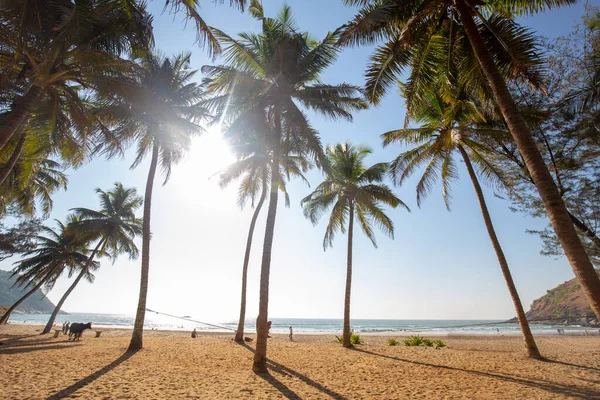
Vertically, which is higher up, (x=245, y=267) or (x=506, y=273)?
(x=245, y=267)

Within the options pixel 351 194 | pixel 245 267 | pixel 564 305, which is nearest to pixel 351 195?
pixel 351 194

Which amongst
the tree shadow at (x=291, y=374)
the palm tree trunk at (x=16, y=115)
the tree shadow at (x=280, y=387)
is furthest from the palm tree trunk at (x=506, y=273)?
the palm tree trunk at (x=16, y=115)

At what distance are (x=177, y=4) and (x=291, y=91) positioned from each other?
5121 mm

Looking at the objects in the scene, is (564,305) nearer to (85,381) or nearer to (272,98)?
(272,98)

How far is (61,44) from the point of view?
22.0 feet

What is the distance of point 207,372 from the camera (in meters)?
7.35

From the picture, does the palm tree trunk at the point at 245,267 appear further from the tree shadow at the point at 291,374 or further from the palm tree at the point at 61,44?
the palm tree at the point at 61,44

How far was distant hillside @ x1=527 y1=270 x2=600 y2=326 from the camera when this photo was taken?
5994cm

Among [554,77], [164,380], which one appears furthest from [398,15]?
[164,380]

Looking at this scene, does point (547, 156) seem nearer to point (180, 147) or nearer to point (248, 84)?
point (248, 84)

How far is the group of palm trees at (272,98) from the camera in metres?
6.29

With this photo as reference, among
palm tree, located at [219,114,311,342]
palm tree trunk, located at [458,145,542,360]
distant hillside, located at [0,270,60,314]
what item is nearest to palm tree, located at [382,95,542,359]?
palm tree trunk, located at [458,145,542,360]

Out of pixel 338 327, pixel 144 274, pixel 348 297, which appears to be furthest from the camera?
pixel 338 327

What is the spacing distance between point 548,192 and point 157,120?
547 inches
